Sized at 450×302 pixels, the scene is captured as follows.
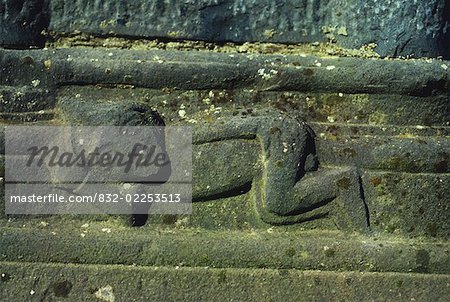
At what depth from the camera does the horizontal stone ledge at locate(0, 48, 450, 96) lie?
2.76m

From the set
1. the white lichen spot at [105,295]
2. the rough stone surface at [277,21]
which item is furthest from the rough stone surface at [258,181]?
the rough stone surface at [277,21]

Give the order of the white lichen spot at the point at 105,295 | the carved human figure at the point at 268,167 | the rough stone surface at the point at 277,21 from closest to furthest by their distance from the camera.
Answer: the white lichen spot at the point at 105,295 < the carved human figure at the point at 268,167 < the rough stone surface at the point at 277,21

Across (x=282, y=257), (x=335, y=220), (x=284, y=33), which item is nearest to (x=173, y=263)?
(x=282, y=257)

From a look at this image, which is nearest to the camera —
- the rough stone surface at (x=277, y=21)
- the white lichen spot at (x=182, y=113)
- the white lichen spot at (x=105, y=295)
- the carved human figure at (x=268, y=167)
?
the white lichen spot at (x=105, y=295)

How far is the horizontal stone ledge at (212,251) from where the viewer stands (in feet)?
8.25

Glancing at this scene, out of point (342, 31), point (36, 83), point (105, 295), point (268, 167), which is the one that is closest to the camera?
point (105, 295)

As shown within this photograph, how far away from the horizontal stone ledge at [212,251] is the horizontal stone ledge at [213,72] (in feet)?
1.77

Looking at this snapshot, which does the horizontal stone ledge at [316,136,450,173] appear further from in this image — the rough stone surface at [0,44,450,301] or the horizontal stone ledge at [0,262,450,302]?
the horizontal stone ledge at [0,262,450,302]

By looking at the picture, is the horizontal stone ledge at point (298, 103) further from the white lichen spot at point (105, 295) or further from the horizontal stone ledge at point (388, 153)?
the white lichen spot at point (105, 295)

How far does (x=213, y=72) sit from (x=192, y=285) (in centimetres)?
75

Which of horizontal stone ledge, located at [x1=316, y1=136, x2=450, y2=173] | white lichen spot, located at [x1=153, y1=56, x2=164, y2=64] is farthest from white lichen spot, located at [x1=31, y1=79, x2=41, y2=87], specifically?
horizontal stone ledge, located at [x1=316, y1=136, x2=450, y2=173]

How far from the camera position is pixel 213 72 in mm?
2781

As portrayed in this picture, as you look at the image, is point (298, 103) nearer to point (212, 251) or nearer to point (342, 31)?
point (342, 31)

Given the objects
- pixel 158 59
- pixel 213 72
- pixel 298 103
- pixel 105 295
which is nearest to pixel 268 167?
pixel 298 103
